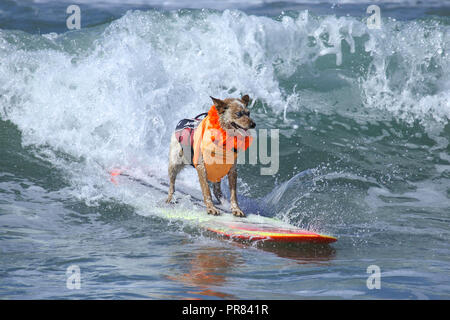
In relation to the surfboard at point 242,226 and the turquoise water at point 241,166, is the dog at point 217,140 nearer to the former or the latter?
the surfboard at point 242,226

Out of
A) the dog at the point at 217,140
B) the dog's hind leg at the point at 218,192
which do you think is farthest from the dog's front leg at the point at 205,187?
the dog's hind leg at the point at 218,192

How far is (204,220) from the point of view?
5.82 metres

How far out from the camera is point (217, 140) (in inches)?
215

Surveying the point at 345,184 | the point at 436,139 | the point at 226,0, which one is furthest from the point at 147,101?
the point at 226,0

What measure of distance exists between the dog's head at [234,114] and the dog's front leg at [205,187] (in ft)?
1.63

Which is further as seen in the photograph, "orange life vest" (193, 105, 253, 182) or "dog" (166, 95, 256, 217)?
"orange life vest" (193, 105, 253, 182)

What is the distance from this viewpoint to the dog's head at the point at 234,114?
207 inches

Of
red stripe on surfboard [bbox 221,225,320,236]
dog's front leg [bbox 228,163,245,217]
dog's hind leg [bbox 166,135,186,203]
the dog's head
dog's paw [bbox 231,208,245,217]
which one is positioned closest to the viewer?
the dog's head

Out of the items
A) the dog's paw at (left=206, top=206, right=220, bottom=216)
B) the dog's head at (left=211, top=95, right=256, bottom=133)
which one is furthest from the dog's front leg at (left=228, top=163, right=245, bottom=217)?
the dog's head at (left=211, top=95, right=256, bottom=133)

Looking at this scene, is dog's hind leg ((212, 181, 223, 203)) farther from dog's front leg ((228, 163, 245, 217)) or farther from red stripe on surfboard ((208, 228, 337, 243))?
red stripe on surfboard ((208, 228, 337, 243))

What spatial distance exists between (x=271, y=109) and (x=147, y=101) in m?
A: 2.07

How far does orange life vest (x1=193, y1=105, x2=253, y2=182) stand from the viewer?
5426 millimetres
